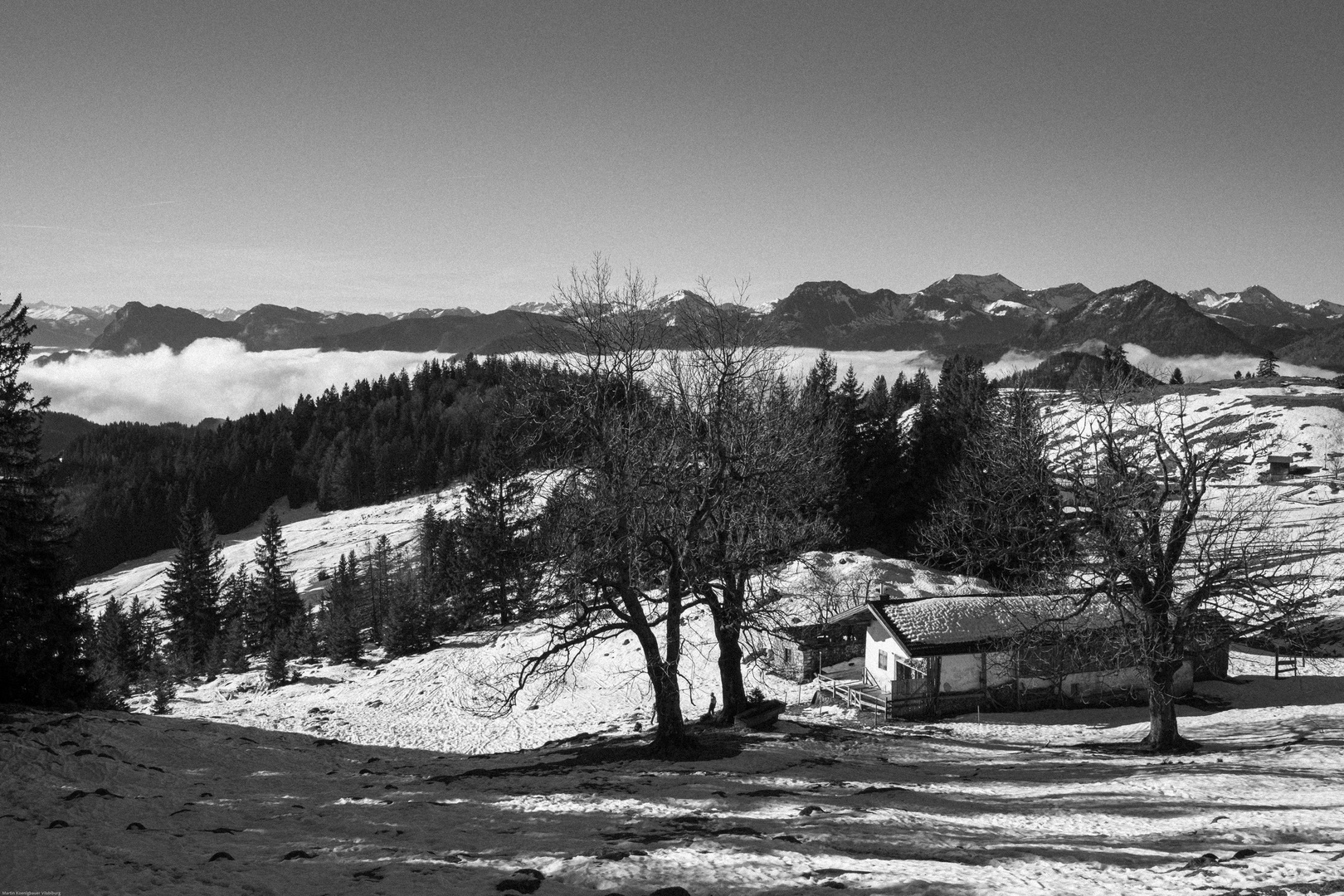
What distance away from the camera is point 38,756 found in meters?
17.7

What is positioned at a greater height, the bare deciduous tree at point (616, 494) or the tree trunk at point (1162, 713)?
the bare deciduous tree at point (616, 494)

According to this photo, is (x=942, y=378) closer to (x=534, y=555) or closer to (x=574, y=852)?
(x=534, y=555)

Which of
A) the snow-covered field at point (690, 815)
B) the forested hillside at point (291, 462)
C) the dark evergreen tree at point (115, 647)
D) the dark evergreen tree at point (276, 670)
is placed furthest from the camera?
the forested hillside at point (291, 462)

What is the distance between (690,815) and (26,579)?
2511cm

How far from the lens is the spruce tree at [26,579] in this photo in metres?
24.3

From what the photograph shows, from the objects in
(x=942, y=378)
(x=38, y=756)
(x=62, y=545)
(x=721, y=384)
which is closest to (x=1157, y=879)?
(x=721, y=384)

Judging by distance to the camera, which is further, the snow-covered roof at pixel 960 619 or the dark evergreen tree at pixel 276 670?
the dark evergreen tree at pixel 276 670

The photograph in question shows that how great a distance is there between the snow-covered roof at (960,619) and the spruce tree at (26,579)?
94.4 feet

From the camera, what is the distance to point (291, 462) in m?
162

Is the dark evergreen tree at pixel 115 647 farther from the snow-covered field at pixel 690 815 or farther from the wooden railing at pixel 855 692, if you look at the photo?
the wooden railing at pixel 855 692

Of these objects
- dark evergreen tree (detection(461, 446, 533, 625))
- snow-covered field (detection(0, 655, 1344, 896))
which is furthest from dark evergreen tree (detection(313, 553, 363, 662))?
snow-covered field (detection(0, 655, 1344, 896))

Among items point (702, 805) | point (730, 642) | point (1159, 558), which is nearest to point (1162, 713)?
point (1159, 558)

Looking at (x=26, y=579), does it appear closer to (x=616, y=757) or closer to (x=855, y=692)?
(x=616, y=757)

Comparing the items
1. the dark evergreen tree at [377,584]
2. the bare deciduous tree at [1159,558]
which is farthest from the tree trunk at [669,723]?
the dark evergreen tree at [377,584]
